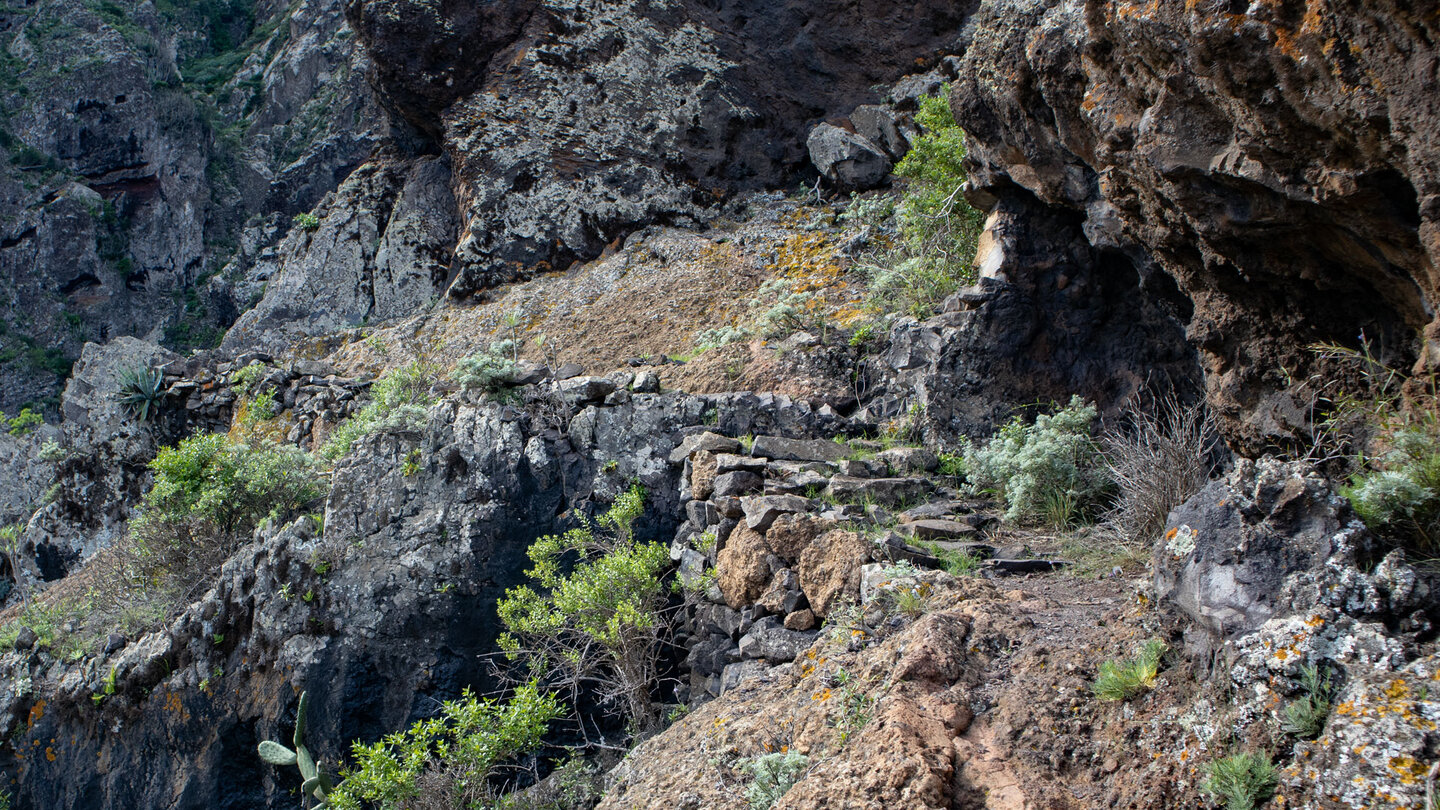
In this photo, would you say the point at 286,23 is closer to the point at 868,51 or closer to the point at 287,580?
the point at 868,51

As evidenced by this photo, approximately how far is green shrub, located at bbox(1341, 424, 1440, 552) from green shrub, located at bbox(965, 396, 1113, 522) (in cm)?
283

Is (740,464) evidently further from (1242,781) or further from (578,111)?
(578,111)

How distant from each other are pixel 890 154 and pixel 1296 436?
9.30 meters

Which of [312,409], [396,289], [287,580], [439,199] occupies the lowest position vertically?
[287,580]

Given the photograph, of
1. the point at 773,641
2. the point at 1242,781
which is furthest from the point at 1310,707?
the point at 773,641

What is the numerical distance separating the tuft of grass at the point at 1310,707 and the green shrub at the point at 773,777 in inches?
69.5

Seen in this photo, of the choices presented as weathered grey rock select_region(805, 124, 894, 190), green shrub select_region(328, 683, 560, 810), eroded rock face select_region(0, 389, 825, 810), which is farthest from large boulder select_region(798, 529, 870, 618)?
weathered grey rock select_region(805, 124, 894, 190)

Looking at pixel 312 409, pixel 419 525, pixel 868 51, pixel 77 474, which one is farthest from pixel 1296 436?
pixel 77 474

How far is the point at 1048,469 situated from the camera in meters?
5.87

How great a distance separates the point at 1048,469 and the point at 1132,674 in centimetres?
291

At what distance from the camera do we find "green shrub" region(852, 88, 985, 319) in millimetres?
8328

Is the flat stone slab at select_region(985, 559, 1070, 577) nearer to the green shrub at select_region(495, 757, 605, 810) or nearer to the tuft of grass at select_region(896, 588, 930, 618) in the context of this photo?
the tuft of grass at select_region(896, 588, 930, 618)

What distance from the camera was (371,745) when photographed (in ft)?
23.0

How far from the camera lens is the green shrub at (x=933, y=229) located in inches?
328
